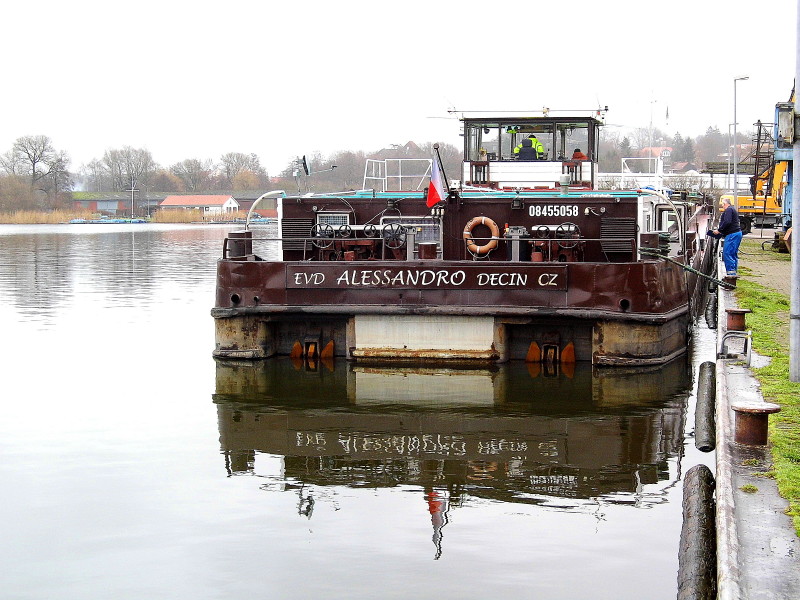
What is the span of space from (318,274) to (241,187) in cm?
14581

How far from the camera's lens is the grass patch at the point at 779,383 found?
6.85 metres

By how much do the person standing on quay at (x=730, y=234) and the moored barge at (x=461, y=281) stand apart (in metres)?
2.49

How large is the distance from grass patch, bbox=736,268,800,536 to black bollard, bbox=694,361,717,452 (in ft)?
1.86

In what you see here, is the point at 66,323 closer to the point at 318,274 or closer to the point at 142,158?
the point at 318,274

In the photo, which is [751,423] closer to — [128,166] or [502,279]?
[502,279]

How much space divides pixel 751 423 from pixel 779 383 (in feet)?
7.97

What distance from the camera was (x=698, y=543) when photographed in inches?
264

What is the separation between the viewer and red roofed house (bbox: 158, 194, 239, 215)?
142000mm

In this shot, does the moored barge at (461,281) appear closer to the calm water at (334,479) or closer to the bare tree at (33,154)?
the calm water at (334,479)

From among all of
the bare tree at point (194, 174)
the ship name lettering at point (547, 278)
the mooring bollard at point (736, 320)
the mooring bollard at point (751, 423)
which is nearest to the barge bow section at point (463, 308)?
the ship name lettering at point (547, 278)

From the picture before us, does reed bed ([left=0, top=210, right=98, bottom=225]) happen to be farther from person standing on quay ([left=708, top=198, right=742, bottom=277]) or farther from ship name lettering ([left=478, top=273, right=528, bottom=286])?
ship name lettering ([left=478, top=273, right=528, bottom=286])

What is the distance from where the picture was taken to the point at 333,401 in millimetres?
12703

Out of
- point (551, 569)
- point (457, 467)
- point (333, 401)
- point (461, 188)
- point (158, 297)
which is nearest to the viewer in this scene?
point (551, 569)

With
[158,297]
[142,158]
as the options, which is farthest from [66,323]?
[142,158]
